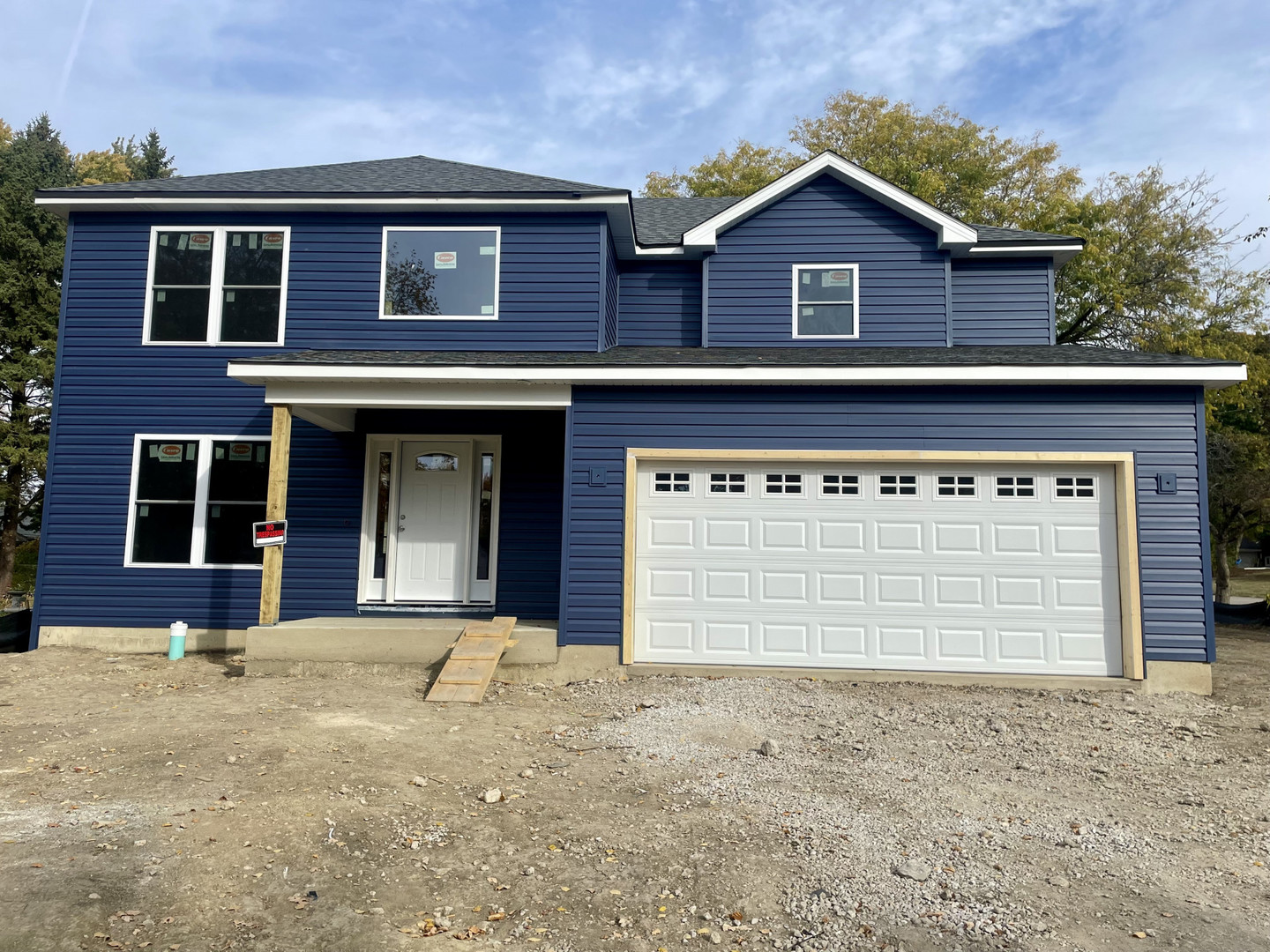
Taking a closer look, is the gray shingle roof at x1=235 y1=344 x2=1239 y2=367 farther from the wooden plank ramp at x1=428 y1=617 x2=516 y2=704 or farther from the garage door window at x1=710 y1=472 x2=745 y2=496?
the wooden plank ramp at x1=428 y1=617 x2=516 y2=704

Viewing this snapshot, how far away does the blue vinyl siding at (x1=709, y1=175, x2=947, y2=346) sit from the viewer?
10742 mm

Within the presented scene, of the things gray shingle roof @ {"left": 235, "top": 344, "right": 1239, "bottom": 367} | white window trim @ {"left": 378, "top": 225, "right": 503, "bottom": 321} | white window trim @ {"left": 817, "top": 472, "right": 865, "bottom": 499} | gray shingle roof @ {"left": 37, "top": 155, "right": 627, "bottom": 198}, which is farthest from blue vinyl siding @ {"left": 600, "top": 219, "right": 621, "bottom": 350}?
white window trim @ {"left": 817, "top": 472, "right": 865, "bottom": 499}

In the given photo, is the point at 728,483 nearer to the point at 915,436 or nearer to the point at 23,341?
the point at 915,436

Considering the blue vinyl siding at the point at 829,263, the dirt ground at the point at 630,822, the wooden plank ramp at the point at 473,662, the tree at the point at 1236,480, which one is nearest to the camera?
the dirt ground at the point at 630,822

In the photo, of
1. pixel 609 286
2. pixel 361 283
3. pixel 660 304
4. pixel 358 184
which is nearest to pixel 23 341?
pixel 358 184

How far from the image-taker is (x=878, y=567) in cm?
820

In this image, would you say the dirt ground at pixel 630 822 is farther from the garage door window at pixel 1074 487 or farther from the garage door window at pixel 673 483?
the garage door window at pixel 673 483

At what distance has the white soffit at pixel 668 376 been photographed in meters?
7.78

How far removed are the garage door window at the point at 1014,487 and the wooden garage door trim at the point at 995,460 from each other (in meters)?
0.21

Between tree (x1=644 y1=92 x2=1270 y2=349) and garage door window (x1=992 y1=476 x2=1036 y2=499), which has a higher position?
tree (x1=644 y1=92 x2=1270 y2=349)

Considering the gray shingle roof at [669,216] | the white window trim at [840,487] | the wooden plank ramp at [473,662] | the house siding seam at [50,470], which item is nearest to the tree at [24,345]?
the house siding seam at [50,470]

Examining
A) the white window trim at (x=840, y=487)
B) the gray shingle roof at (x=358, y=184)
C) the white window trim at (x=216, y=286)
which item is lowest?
the white window trim at (x=840, y=487)

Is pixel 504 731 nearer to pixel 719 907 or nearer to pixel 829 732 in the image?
pixel 829 732

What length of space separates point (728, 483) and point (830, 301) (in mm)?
3926
